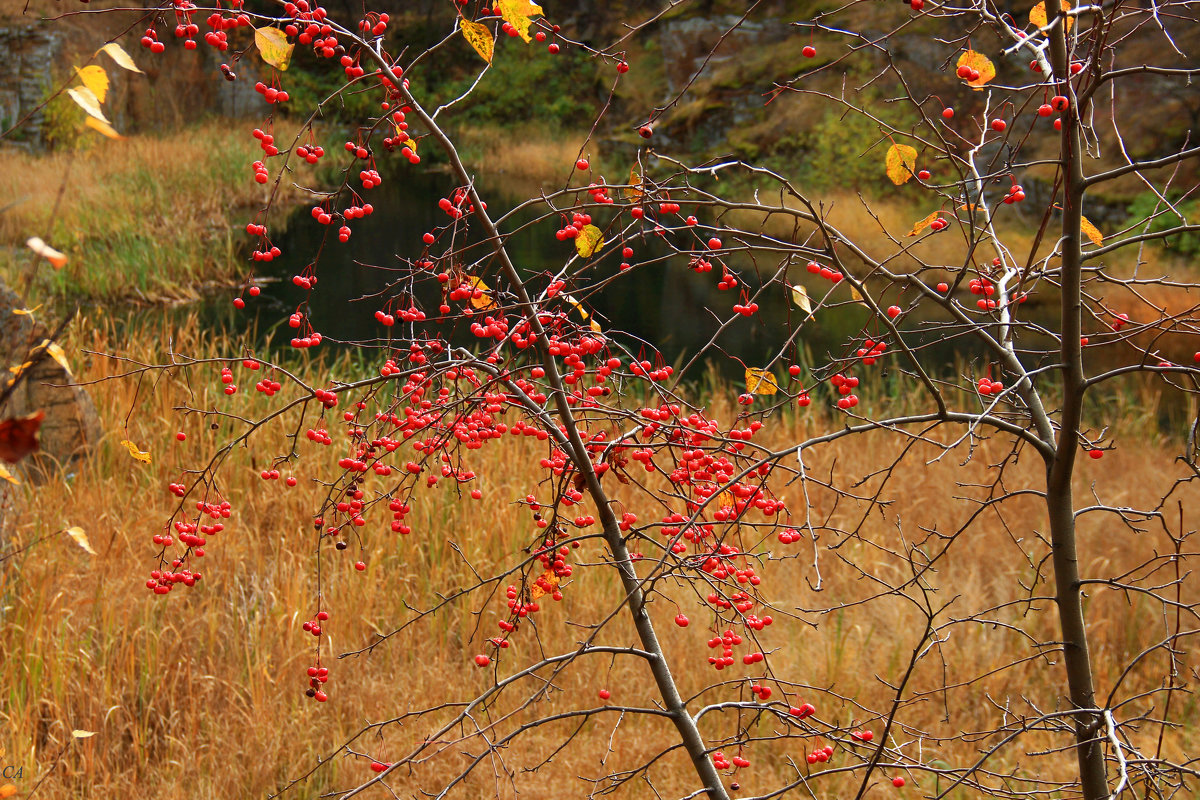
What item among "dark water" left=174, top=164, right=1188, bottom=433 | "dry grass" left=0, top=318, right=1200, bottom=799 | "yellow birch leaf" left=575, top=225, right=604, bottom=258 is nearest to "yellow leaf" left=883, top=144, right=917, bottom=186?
"yellow birch leaf" left=575, top=225, right=604, bottom=258

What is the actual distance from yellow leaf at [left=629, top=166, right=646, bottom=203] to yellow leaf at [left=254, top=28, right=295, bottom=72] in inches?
19.1

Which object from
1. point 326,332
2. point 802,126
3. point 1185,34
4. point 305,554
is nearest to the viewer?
point 305,554

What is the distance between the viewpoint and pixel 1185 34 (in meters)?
11.1

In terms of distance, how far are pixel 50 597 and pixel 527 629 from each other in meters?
1.64

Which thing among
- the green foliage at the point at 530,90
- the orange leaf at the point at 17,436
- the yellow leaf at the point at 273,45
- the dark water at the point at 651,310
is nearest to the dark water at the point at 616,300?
the dark water at the point at 651,310

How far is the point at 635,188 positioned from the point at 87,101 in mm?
652

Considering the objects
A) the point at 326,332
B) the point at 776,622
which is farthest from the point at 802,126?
the point at 776,622

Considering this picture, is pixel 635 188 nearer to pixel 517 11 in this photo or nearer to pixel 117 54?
pixel 517 11

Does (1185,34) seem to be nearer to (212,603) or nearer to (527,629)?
(527,629)

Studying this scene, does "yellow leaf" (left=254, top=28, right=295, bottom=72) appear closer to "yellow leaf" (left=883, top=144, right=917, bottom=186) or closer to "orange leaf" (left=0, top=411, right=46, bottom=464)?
"orange leaf" (left=0, top=411, right=46, bottom=464)

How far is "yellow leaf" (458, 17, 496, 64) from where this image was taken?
4.47 feet

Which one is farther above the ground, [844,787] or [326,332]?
[844,787]

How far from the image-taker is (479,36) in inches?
55.0

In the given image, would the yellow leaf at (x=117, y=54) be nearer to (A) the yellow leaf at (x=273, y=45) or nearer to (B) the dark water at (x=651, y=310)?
(A) the yellow leaf at (x=273, y=45)
